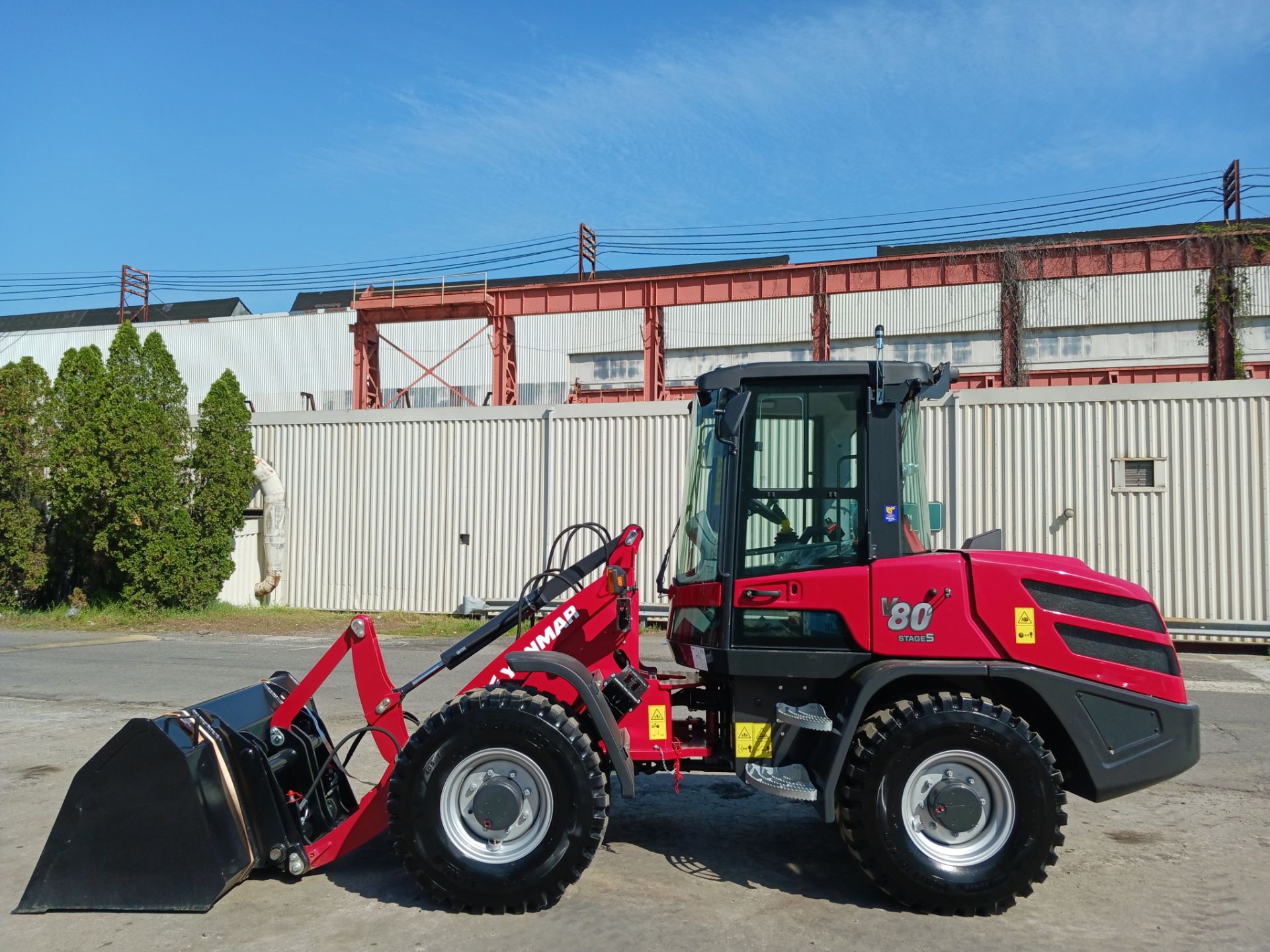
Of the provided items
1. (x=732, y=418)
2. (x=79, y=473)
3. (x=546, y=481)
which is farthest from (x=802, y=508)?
(x=79, y=473)

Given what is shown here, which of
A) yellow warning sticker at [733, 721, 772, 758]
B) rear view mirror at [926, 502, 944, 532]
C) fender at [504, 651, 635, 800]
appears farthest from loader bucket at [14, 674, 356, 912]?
rear view mirror at [926, 502, 944, 532]

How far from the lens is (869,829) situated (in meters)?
4.43

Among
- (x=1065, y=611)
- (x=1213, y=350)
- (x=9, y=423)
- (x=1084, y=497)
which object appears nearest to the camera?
(x=1065, y=611)

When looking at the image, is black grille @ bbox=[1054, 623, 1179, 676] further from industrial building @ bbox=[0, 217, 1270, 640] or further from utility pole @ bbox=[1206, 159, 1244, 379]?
utility pole @ bbox=[1206, 159, 1244, 379]

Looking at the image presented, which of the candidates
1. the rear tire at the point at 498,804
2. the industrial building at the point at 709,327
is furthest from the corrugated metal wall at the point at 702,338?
the rear tire at the point at 498,804

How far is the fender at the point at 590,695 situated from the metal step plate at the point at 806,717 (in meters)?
0.75

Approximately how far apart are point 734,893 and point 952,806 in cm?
108

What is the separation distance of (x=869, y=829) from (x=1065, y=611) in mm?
1356

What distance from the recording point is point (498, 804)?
4453 millimetres

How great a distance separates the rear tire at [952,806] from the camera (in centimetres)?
441

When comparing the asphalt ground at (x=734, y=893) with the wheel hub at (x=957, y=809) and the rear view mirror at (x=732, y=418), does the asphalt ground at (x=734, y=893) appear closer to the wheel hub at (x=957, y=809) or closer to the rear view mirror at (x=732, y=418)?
the wheel hub at (x=957, y=809)

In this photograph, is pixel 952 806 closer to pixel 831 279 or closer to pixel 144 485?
pixel 144 485

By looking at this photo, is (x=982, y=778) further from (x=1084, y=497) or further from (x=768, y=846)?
(x=1084, y=497)

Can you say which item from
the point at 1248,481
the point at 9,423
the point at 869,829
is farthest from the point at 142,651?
the point at 1248,481
